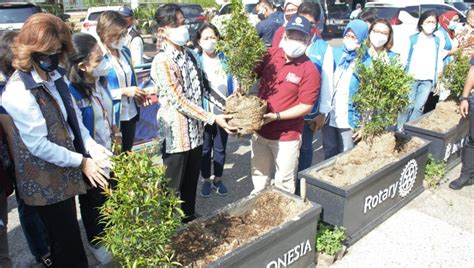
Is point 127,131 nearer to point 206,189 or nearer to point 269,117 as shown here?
point 206,189

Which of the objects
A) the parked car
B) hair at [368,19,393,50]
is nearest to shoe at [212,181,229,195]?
hair at [368,19,393,50]

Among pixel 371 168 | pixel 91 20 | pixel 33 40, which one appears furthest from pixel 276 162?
pixel 91 20

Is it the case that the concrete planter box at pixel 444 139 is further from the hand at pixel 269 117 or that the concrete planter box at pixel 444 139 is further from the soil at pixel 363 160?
the hand at pixel 269 117

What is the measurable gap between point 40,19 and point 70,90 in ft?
2.05

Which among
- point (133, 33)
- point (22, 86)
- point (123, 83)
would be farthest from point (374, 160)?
point (133, 33)

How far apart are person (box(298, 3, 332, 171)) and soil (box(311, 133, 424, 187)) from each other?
0.42 meters

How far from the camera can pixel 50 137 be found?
7.69 feet

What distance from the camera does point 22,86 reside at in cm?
221

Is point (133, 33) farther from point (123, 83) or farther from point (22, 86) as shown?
point (22, 86)

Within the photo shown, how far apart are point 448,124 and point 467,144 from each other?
604 millimetres

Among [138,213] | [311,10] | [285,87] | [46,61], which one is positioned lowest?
[138,213]

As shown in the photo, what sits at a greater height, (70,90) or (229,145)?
(70,90)

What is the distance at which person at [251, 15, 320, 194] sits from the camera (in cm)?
310

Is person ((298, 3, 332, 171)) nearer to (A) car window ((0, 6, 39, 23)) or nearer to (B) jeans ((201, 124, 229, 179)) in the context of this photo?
(B) jeans ((201, 124, 229, 179))
